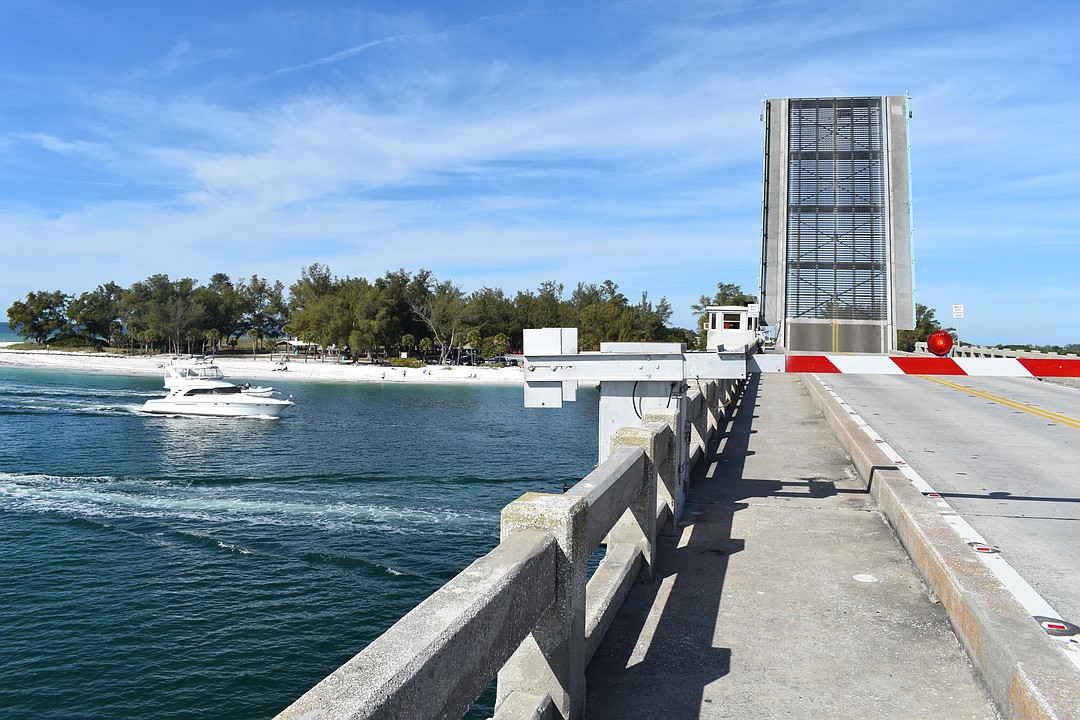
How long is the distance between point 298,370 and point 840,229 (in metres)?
82.4

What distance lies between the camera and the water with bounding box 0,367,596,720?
12.9 m

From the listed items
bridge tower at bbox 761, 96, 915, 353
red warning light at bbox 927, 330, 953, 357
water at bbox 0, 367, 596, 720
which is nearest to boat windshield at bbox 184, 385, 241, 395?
water at bbox 0, 367, 596, 720

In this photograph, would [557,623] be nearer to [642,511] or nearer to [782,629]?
[782,629]

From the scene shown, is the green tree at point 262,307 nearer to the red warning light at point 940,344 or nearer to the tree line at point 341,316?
the tree line at point 341,316

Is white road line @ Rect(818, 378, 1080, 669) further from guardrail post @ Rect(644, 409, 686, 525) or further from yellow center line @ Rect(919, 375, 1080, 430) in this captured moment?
yellow center line @ Rect(919, 375, 1080, 430)

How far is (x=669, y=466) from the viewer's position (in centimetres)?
644

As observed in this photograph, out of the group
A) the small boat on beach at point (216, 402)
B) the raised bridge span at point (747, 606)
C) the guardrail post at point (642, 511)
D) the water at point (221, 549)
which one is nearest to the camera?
the raised bridge span at point (747, 606)

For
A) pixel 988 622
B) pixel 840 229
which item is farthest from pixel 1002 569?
pixel 840 229

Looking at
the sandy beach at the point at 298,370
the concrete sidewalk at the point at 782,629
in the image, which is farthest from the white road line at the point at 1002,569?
the sandy beach at the point at 298,370

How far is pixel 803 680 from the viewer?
390 centimetres

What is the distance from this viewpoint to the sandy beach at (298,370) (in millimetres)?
90312

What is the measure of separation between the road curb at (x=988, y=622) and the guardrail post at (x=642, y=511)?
1.88 m

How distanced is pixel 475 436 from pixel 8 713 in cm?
3069

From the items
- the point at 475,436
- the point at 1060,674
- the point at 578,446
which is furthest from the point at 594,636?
the point at 475,436
